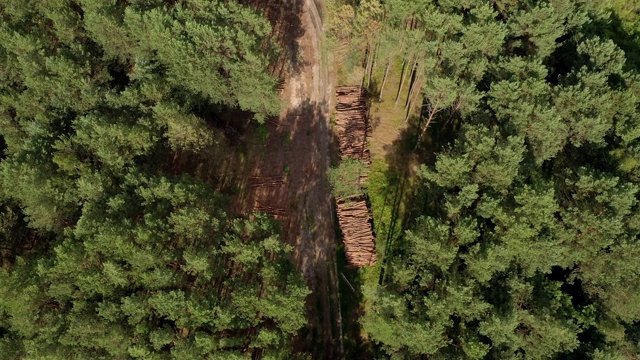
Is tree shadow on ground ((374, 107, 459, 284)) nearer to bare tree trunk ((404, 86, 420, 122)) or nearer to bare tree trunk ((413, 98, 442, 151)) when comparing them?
bare tree trunk ((413, 98, 442, 151))

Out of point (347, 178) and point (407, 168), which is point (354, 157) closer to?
point (347, 178)

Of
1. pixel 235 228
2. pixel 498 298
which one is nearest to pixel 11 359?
pixel 235 228

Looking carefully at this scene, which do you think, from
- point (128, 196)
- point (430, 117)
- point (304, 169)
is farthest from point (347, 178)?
point (128, 196)

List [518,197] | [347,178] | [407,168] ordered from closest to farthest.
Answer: [518,197] < [347,178] < [407,168]

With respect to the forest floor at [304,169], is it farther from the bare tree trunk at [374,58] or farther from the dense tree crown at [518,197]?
the dense tree crown at [518,197]

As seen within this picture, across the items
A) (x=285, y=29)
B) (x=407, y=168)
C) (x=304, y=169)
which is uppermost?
(x=285, y=29)

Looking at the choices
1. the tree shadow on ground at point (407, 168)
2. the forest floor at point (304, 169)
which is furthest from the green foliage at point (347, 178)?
the tree shadow on ground at point (407, 168)
